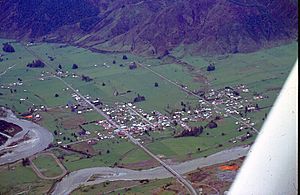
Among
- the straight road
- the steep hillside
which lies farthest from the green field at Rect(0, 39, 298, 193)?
the steep hillside

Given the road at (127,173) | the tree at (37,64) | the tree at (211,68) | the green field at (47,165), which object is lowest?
the tree at (37,64)

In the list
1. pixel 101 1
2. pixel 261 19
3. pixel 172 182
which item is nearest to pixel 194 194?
pixel 172 182

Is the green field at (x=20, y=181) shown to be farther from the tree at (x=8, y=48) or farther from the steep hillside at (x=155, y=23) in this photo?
the tree at (x=8, y=48)

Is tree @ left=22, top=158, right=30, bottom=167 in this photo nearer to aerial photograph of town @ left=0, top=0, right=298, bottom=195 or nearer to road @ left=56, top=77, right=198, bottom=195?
aerial photograph of town @ left=0, top=0, right=298, bottom=195

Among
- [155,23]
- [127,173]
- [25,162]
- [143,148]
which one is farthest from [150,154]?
[155,23]

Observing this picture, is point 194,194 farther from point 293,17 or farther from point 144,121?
point 293,17

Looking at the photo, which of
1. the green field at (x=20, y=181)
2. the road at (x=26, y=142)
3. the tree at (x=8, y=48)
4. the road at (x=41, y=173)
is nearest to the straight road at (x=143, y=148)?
the road at (x=26, y=142)

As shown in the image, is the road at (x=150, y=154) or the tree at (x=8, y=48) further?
the tree at (x=8, y=48)
